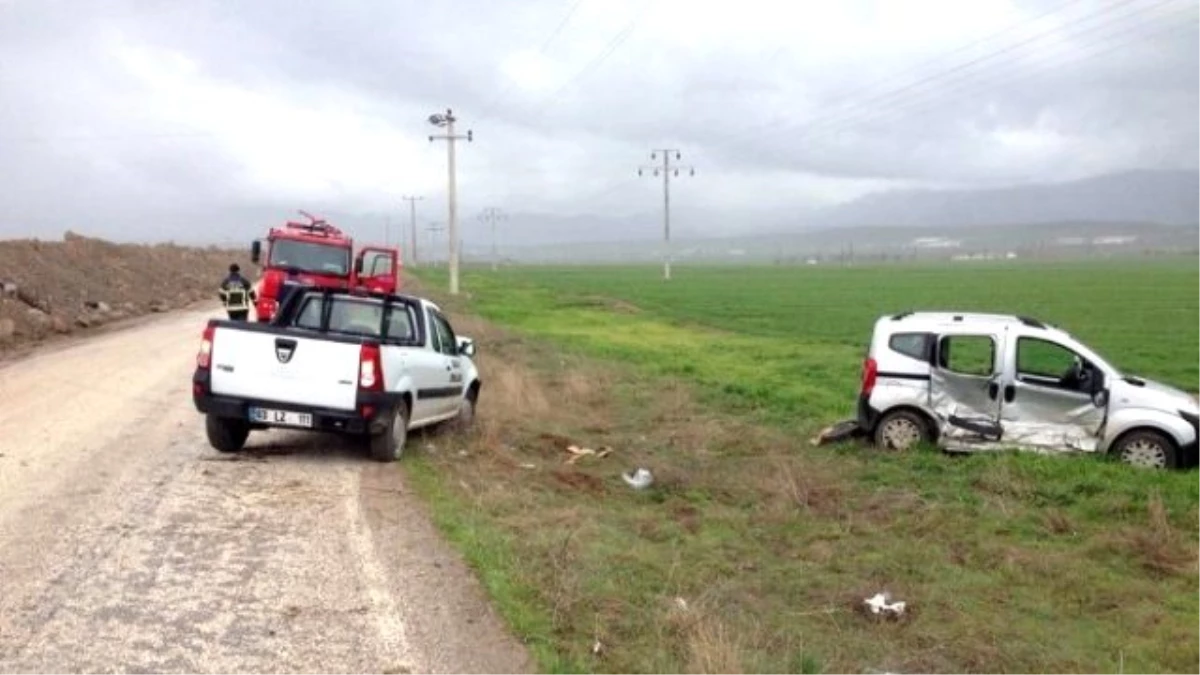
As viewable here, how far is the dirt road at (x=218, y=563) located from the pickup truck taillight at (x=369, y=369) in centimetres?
79

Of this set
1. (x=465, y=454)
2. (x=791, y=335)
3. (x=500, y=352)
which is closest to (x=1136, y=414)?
(x=465, y=454)

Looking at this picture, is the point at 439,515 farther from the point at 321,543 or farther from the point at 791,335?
the point at 791,335

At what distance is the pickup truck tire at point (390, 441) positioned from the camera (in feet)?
37.8

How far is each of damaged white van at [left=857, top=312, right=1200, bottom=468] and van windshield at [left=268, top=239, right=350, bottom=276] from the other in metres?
15.4

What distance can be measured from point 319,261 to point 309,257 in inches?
9.2

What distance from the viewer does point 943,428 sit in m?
13.5

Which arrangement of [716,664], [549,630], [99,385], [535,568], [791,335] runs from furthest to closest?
[791,335]
[99,385]
[535,568]
[549,630]
[716,664]

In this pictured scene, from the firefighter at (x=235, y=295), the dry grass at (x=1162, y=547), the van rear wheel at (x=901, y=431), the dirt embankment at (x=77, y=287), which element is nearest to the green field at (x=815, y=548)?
the dry grass at (x=1162, y=547)

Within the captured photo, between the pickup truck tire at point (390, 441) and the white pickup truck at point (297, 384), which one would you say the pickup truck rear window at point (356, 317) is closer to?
the white pickup truck at point (297, 384)

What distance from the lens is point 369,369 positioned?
1138 cm

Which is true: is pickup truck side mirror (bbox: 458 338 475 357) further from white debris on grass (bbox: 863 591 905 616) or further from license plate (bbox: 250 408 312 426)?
white debris on grass (bbox: 863 591 905 616)

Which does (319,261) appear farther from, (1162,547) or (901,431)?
(1162,547)

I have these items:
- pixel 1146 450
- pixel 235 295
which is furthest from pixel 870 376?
pixel 235 295

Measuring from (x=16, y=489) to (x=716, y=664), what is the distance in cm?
631
